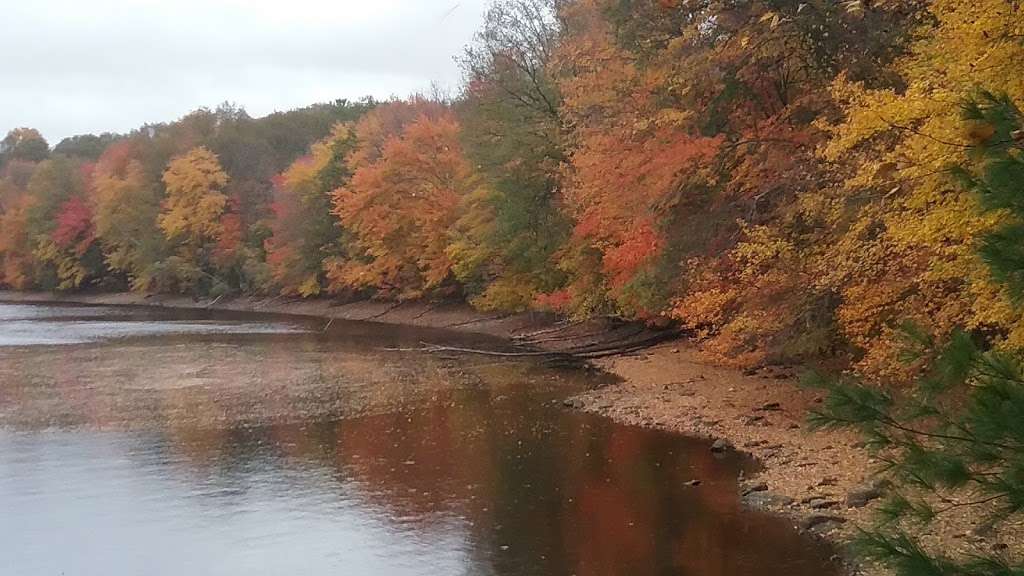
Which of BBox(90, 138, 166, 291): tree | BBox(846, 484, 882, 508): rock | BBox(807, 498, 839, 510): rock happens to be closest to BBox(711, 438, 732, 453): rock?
BBox(807, 498, 839, 510): rock

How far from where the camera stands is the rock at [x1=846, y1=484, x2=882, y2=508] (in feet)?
46.7

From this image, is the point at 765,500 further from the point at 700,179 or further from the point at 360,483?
the point at 700,179

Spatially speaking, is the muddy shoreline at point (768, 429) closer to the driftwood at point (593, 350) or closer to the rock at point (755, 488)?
the rock at point (755, 488)

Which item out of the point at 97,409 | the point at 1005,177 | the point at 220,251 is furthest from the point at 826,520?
the point at 220,251

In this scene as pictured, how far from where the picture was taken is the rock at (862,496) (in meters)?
14.2

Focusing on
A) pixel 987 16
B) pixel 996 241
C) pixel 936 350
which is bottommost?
pixel 936 350

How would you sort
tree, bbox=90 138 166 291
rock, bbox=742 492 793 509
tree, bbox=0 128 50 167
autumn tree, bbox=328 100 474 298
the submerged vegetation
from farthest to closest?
tree, bbox=0 128 50 167 → tree, bbox=90 138 166 291 → autumn tree, bbox=328 100 474 298 → rock, bbox=742 492 793 509 → the submerged vegetation

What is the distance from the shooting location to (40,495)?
17.6m

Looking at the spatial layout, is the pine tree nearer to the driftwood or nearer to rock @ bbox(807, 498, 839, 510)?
rock @ bbox(807, 498, 839, 510)

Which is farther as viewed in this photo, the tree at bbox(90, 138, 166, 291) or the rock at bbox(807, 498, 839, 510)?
the tree at bbox(90, 138, 166, 291)

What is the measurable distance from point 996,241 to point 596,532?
9.97 meters

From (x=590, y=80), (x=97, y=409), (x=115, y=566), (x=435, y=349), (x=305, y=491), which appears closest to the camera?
(x=115, y=566)

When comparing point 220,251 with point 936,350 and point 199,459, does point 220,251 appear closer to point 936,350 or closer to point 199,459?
point 199,459

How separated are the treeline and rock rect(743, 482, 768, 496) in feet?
8.47
